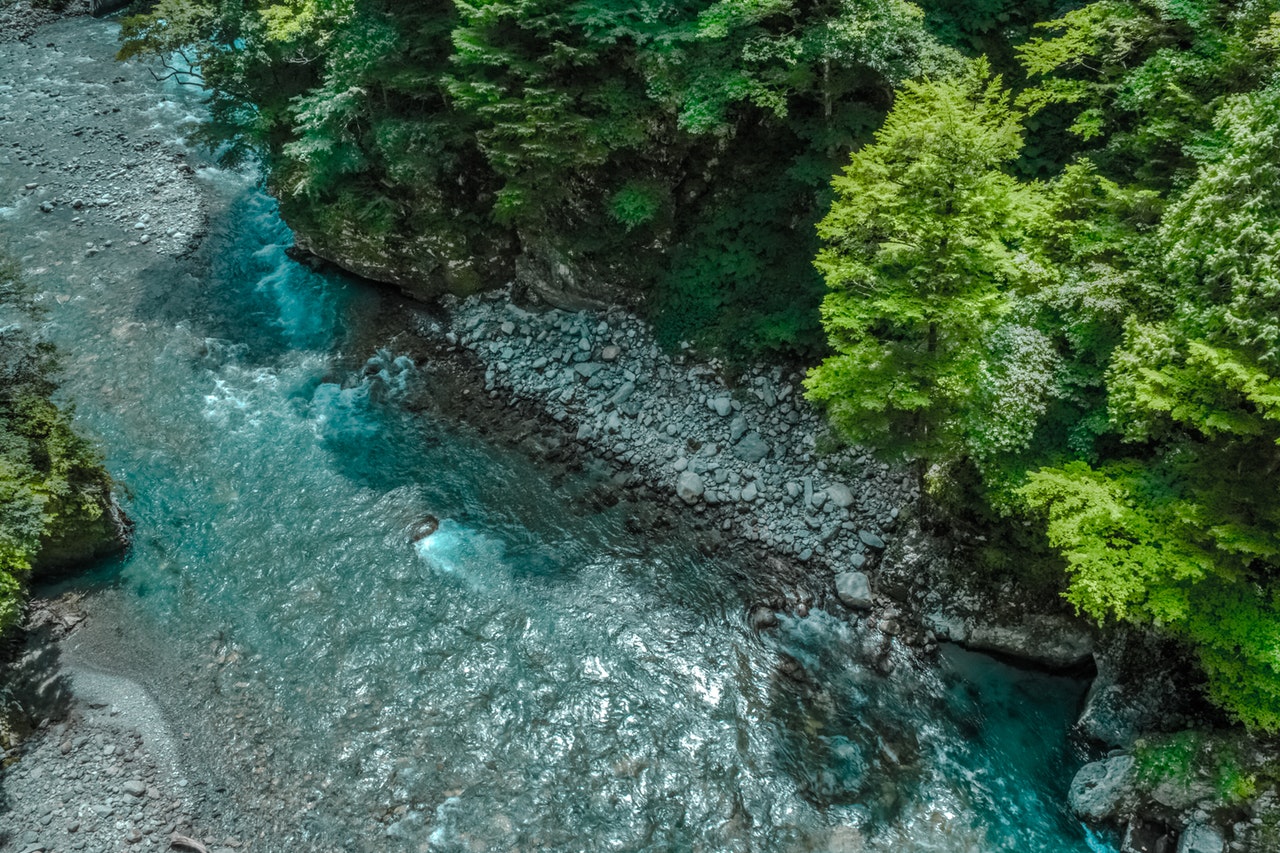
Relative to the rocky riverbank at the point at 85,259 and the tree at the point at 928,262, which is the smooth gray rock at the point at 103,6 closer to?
the rocky riverbank at the point at 85,259

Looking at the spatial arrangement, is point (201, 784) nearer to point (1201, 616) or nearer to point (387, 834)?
point (387, 834)

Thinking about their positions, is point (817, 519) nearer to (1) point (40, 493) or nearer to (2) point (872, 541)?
(2) point (872, 541)

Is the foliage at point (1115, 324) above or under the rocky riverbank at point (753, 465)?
above

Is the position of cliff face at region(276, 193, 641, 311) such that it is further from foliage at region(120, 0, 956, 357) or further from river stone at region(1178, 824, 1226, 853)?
river stone at region(1178, 824, 1226, 853)

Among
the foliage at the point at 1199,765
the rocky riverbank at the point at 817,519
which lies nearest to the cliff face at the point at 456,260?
the rocky riverbank at the point at 817,519

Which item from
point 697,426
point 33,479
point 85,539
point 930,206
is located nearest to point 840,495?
point 697,426
